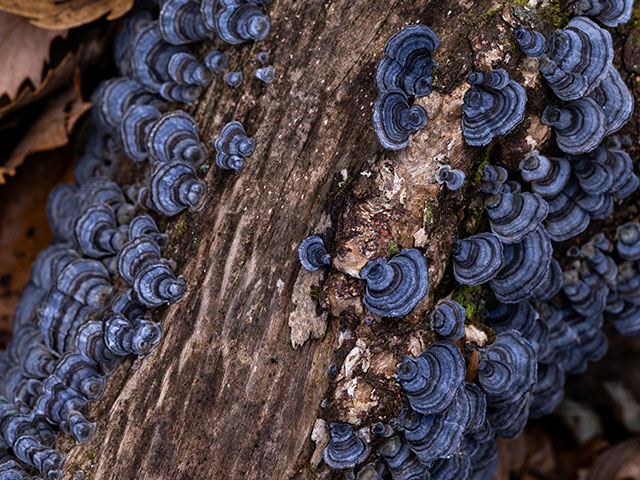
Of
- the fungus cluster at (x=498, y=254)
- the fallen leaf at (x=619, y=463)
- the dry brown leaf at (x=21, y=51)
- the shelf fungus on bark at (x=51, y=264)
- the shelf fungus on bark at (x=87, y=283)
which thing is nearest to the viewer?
the fungus cluster at (x=498, y=254)

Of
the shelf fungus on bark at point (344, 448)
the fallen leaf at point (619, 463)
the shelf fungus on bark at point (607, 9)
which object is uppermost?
the shelf fungus on bark at point (607, 9)

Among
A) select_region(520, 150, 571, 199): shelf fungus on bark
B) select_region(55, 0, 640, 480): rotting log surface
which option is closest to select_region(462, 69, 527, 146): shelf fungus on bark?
select_region(55, 0, 640, 480): rotting log surface

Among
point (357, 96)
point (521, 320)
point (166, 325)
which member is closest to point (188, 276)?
point (166, 325)

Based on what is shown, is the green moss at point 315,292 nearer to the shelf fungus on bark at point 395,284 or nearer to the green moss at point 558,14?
the shelf fungus on bark at point 395,284

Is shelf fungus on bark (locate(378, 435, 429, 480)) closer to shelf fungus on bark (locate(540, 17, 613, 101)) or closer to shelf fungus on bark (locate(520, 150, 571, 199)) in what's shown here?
shelf fungus on bark (locate(520, 150, 571, 199))

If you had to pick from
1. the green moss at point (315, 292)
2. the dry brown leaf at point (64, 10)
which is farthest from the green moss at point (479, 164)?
the dry brown leaf at point (64, 10)

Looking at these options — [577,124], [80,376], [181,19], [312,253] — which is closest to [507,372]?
[312,253]

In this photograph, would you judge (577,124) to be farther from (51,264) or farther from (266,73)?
(51,264)

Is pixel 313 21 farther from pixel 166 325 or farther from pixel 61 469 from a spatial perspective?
pixel 61 469
